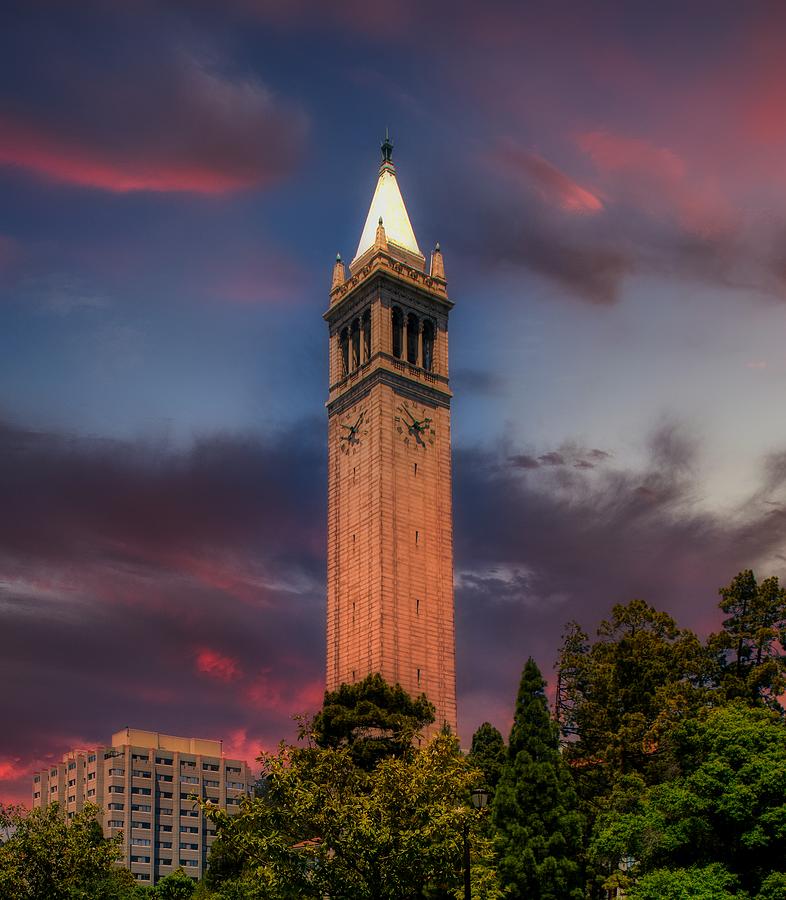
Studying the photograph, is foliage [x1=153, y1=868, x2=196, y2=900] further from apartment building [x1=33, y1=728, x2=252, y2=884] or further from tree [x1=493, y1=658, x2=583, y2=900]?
apartment building [x1=33, y1=728, x2=252, y2=884]

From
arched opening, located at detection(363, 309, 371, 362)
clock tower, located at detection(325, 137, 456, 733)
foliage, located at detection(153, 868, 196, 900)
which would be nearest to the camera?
clock tower, located at detection(325, 137, 456, 733)

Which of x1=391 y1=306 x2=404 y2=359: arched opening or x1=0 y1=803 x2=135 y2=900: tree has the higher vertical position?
x1=391 y1=306 x2=404 y2=359: arched opening

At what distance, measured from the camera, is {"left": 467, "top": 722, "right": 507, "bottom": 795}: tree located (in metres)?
66.5

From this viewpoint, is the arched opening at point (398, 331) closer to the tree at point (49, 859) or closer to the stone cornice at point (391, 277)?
the stone cornice at point (391, 277)

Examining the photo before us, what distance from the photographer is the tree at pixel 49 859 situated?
4912cm

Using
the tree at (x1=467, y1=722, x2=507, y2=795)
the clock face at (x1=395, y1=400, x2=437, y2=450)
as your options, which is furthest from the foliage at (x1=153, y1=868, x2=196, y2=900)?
the clock face at (x1=395, y1=400, x2=437, y2=450)

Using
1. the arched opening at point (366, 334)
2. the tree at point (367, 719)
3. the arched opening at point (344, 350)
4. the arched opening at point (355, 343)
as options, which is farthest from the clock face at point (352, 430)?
the tree at point (367, 719)

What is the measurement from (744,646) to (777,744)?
1621 centimetres

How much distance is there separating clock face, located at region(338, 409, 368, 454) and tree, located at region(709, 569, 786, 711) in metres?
34.6

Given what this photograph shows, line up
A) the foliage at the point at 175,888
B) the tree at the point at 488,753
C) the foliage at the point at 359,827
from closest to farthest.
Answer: the foliage at the point at 359,827, the tree at the point at 488,753, the foliage at the point at 175,888

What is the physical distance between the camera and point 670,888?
154 feet

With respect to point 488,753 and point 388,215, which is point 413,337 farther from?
point 488,753

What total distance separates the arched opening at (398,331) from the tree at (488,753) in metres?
30.8

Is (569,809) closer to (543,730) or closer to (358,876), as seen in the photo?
(543,730)
